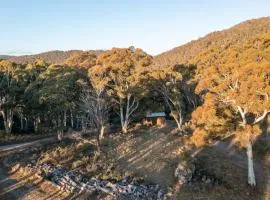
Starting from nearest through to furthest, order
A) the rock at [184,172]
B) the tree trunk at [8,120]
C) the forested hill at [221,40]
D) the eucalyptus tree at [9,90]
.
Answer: the rock at [184,172]
the eucalyptus tree at [9,90]
the tree trunk at [8,120]
the forested hill at [221,40]

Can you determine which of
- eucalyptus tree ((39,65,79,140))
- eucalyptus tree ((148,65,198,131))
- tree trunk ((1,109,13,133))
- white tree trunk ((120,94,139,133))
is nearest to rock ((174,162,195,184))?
eucalyptus tree ((148,65,198,131))

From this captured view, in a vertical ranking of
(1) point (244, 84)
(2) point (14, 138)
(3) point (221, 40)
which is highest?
(3) point (221, 40)

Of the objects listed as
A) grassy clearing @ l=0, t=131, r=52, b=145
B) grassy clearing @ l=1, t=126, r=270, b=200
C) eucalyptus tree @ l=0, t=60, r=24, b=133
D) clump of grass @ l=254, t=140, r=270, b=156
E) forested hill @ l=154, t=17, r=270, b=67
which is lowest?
grassy clearing @ l=0, t=131, r=52, b=145

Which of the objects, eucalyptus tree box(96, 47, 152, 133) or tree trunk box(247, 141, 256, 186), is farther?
eucalyptus tree box(96, 47, 152, 133)

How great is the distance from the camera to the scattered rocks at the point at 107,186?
62.2ft

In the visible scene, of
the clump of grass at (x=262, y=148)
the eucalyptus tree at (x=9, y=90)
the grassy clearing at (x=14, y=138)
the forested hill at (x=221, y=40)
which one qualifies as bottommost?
the grassy clearing at (x=14, y=138)

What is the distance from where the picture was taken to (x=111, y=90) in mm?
35938

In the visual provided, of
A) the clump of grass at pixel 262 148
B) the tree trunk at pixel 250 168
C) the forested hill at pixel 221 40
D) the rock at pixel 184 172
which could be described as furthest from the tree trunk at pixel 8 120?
the forested hill at pixel 221 40

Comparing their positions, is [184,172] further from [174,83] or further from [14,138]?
[14,138]

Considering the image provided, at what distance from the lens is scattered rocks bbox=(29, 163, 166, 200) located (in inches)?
746

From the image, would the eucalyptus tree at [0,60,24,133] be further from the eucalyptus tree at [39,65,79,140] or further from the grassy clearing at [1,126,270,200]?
the grassy clearing at [1,126,270,200]

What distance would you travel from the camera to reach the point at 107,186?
793 inches

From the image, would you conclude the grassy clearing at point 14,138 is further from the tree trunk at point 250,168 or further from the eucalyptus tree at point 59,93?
the tree trunk at point 250,168

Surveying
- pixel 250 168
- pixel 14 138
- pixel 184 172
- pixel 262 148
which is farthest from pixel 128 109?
pixel 250 168
